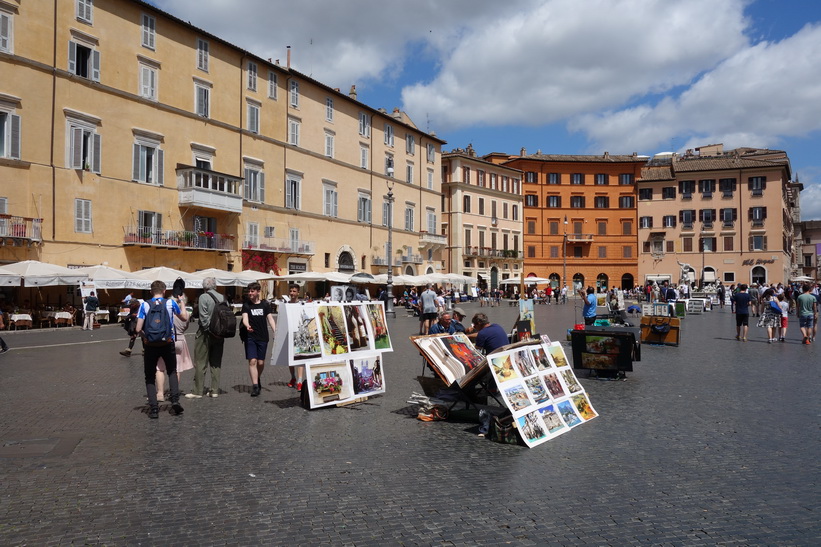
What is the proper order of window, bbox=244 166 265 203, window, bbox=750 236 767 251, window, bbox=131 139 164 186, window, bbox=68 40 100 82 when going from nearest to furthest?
window, bbox=68 40 100 82
window, bbox=131 139 164 186
window, bbox=244 166 265 203
window, bbox=750 236 767 251

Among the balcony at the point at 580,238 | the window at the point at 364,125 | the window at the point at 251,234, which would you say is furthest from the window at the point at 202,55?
the balcony at the point at 580,238

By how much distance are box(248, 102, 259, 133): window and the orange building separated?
3749 centimetres

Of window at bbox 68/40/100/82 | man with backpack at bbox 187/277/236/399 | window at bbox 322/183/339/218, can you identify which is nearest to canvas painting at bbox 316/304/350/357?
man with backpack at bbox 187/277/236/399

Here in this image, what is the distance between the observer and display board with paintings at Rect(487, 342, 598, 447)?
684 cm

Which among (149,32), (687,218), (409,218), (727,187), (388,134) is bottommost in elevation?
(409,218)

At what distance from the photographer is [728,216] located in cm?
6675

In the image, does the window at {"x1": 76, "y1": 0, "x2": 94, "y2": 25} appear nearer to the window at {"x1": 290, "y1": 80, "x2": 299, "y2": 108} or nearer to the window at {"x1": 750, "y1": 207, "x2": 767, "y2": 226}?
the window at {"x1": 290, "y1": 80, "x2": 299, "y2": 108}

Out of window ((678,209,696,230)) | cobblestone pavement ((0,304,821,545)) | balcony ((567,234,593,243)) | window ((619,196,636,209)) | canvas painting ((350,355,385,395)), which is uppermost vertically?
window ((619,196,636,209))

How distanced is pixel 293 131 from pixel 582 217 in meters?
39.2

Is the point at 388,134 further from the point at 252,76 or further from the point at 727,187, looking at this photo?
the point at 727,187

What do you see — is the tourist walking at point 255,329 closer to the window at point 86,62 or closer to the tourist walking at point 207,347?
the tourist walking at point 207,347

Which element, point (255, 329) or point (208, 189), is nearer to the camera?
point (255, 329)

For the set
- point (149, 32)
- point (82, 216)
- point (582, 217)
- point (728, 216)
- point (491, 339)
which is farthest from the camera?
point (582, 217)

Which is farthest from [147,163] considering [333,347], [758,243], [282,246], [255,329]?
[758,243]
